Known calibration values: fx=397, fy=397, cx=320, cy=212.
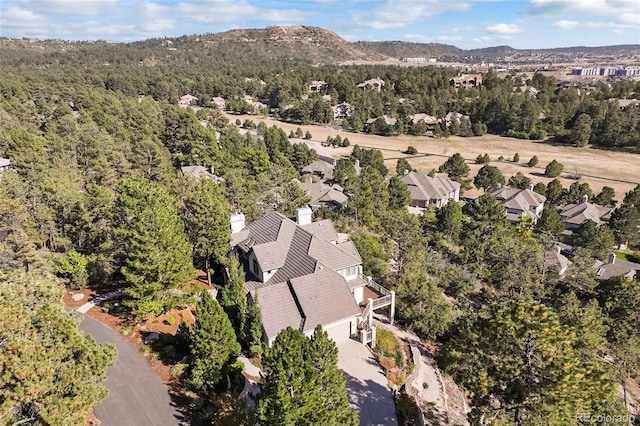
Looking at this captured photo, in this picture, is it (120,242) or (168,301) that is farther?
(120,242)

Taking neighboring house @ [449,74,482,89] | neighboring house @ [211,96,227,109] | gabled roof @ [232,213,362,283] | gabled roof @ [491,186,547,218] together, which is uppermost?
neighboring house @ [449,74,482,89]

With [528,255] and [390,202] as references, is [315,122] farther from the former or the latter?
[528,255]

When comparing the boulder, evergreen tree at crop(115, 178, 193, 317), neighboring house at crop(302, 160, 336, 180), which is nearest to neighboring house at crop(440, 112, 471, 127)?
neighboring house at crop(302, 160, 336, 180)

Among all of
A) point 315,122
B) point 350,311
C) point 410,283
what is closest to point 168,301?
point 350,311

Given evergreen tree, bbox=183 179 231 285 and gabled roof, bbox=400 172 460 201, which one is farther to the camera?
gabled roof, bbox=400 172 460 201

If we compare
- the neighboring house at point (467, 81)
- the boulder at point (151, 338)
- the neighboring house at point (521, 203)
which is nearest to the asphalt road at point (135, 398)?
the boulder at point (151, 338)

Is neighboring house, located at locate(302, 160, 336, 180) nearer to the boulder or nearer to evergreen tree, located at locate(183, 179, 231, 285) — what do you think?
evergreen tree, located at locate(183, 179, 231, 285)
